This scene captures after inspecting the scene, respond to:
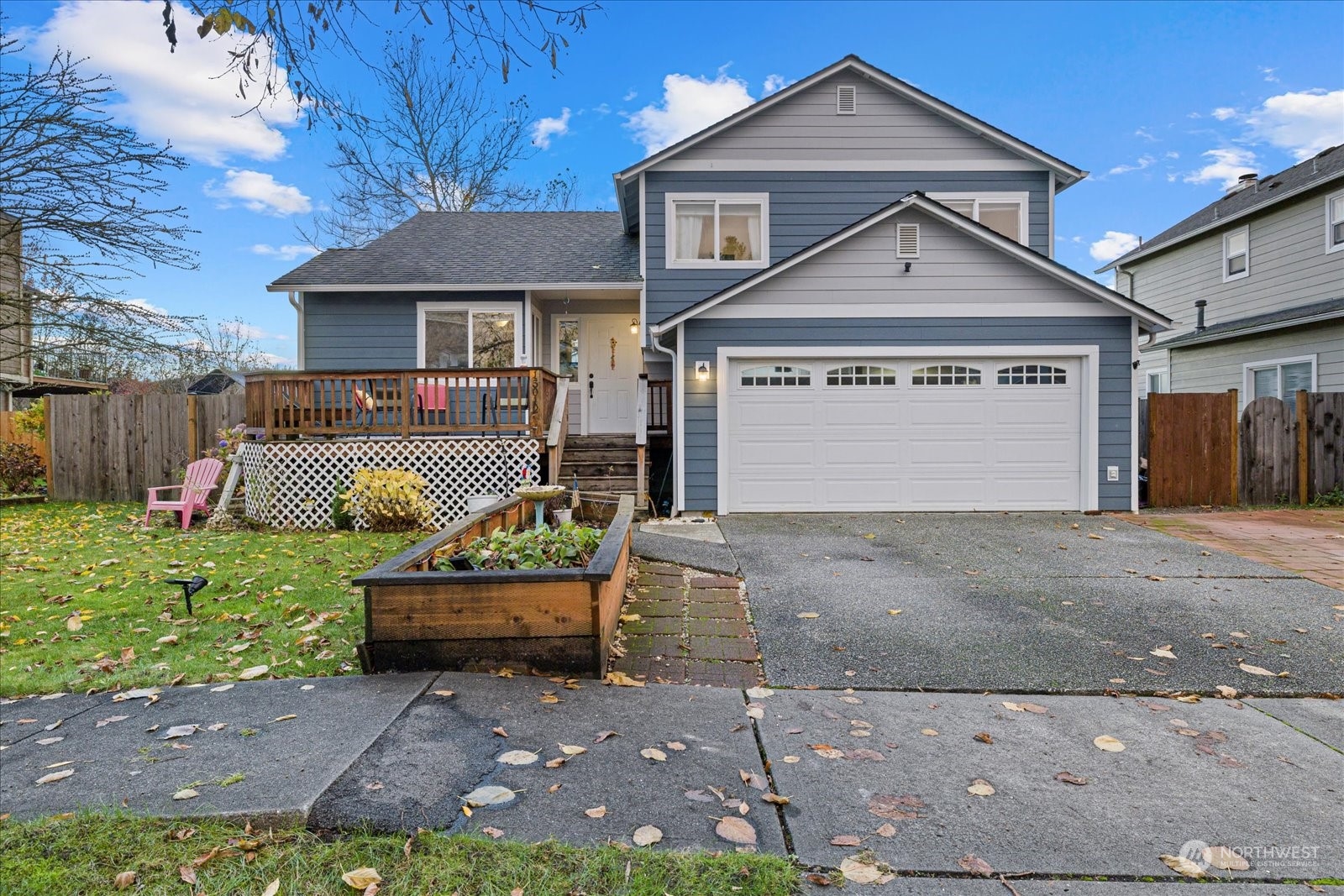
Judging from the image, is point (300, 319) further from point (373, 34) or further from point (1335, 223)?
point (1335, 223)

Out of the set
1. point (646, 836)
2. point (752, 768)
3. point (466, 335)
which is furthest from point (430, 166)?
point (646, 836)

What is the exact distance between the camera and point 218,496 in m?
10.5

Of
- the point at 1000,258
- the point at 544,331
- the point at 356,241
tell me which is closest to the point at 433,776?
the point at 1000,258

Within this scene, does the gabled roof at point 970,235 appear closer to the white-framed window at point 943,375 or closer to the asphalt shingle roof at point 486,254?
the white-framed window at point 943,375

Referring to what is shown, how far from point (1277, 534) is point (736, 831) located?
351 inches

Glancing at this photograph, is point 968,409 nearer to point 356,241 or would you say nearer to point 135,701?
point 135,701

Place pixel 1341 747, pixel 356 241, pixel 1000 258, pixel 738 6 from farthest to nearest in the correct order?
pixel 356 241, pixel 1000 258, pixel 738 6, pixel 1341 747

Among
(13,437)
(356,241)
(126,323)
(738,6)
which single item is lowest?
(13,437)

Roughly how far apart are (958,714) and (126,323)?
12544 mm

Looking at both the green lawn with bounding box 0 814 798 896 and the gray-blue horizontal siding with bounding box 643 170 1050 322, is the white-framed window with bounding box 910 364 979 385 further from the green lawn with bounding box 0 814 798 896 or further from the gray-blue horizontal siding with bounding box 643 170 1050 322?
the green lawn with bounding box 0 814 798 896

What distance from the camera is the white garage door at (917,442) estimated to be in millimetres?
9672

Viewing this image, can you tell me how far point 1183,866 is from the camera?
2.14 m

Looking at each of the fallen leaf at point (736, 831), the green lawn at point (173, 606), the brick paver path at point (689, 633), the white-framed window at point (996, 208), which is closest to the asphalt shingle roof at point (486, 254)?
the green lawn at point (173, 606)

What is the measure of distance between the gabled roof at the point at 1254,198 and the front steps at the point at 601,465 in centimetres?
1288
